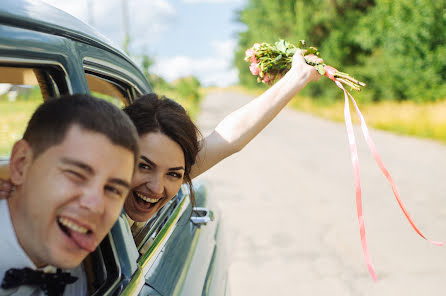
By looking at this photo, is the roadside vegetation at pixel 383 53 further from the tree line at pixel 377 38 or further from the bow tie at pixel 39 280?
the bow tie at pixel 39 280

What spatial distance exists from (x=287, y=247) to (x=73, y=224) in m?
4.22

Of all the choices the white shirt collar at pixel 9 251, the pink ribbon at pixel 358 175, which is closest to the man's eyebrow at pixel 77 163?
the white shirt collar at pixel 9 251

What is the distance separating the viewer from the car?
1113 mm

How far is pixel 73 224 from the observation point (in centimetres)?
103

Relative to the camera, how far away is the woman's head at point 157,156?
1.80 m

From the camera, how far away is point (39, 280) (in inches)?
43.4

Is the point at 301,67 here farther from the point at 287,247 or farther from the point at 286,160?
the point at 286,160

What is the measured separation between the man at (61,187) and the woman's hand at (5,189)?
0.05 metres

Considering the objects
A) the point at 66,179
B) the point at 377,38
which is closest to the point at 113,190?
the point at 66,179

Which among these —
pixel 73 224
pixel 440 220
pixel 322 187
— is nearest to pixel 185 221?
pixel 73 224

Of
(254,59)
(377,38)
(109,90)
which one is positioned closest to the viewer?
(109,90)

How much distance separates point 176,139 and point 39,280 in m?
0.90

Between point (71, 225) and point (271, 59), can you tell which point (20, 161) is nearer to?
point (71, 225)

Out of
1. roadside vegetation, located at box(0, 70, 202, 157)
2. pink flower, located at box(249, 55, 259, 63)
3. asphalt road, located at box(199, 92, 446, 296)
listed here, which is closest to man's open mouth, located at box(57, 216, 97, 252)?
roadside vegetation, located at box(0, 70, 202, 157)
